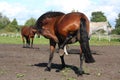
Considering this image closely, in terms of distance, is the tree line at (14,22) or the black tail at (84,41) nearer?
the black tail at (84,41)

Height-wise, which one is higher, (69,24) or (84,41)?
(69,24)

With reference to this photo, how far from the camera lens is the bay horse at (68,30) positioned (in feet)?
35.5

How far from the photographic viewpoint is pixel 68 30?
10984mm

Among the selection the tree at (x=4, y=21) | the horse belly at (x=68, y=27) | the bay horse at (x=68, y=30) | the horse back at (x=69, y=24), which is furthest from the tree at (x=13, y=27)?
the horse belly at (x=68, y=27)

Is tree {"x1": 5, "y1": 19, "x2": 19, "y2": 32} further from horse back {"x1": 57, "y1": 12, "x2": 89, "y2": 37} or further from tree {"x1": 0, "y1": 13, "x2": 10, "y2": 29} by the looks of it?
horse back {"x1": 57, "y1": 12, "x2": 89, "y2": 37}

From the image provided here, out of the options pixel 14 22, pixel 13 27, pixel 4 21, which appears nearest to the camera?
pixel 13 27

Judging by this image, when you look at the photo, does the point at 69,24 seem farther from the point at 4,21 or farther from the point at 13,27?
the point at 4,21

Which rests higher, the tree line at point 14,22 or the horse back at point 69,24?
the tree line at point 14,22

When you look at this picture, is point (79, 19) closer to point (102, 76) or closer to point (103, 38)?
point (102, 76)

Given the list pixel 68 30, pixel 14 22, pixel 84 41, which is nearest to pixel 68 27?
pixel 68 30

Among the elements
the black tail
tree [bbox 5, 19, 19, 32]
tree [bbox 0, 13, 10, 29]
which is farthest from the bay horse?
tree [bbox 0, 13, 10, 29]

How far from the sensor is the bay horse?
10.8 meters

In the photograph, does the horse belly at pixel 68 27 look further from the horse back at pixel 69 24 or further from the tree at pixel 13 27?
the tree at pixel 13 27

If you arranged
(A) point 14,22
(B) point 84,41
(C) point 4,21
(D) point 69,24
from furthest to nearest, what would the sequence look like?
(C) point 4,21, (A) point 14,22, (D) point 69,24, (B) point 84,41
